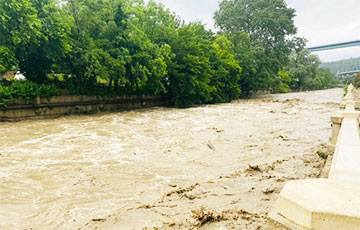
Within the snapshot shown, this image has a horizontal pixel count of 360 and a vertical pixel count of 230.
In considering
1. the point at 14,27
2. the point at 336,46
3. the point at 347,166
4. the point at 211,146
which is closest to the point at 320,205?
the point at 347,166

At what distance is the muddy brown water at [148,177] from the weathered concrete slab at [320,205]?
133 centimetres

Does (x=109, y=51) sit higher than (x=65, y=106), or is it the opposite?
(x=109, y=51)

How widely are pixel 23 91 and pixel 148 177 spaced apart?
407 inches

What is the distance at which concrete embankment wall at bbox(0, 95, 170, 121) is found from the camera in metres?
12.6

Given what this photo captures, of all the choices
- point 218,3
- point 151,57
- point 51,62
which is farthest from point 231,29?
point 51,62

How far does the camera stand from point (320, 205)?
1345 mm

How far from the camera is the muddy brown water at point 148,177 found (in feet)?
11.0

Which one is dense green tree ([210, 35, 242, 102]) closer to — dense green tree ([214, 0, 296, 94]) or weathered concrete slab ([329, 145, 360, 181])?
dense green tree ([214, 0, 296, 94])

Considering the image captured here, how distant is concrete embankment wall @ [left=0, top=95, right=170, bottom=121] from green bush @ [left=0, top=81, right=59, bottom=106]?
234mm

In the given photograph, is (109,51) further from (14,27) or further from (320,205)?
(320,205)

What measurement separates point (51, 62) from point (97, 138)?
26.8ft

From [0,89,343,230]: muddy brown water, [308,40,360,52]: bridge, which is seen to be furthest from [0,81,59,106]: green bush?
[308,40,360,52]: bridge

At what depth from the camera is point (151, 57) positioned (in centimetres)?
1712

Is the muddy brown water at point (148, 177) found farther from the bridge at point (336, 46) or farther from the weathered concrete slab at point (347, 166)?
the bridge at point (336, 46)
